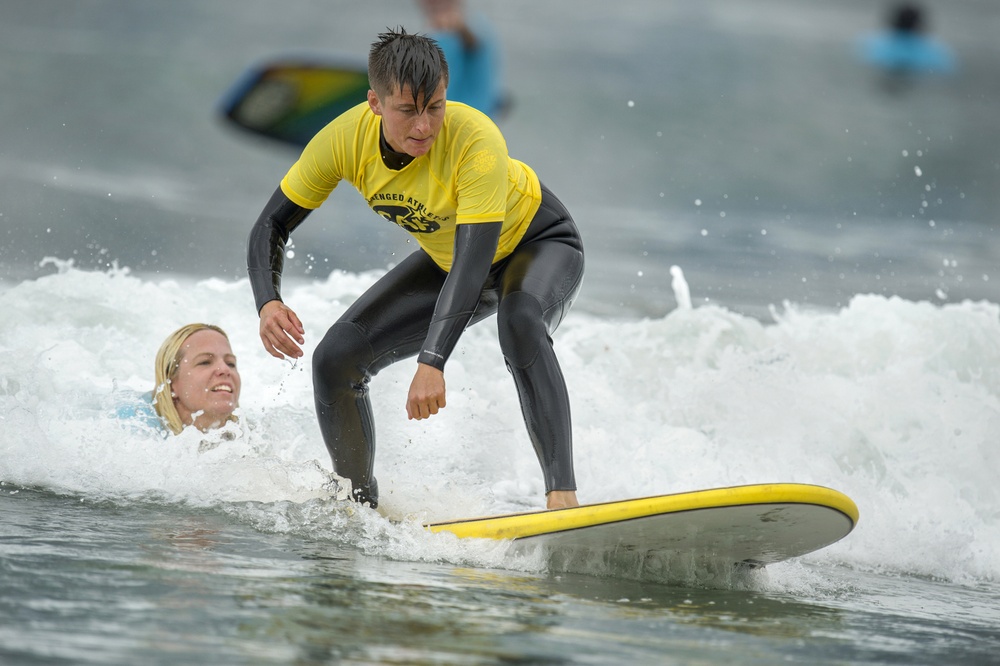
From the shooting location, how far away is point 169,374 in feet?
16.6

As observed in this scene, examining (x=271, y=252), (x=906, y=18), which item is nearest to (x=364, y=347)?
(x=271, y=252)

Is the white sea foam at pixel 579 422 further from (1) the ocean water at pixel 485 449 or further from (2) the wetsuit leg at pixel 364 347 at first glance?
(2) the wetsuit leg at pixel 364 347

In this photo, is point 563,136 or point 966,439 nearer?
point 966,439

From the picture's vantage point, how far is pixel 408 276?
4.07 m

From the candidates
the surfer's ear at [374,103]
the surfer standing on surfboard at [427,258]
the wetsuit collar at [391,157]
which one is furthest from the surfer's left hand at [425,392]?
the surfer's ear at [374,103]

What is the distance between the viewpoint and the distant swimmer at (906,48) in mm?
27984

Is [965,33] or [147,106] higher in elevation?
[965,33]

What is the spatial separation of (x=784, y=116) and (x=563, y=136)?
5.78m

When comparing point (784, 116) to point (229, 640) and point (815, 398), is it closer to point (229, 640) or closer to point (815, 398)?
point (815, 398)

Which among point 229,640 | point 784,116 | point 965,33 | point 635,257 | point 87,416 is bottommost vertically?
point 229,640

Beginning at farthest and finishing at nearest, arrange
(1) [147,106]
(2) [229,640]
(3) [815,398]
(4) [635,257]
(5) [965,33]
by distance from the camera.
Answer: (5) [965,33]
(1) [147,106]
(4) [635,257]
(3) [815,398]
(2) [229,640]

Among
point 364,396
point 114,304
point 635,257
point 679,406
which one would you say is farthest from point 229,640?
point 635,257

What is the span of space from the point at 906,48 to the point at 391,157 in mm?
28727

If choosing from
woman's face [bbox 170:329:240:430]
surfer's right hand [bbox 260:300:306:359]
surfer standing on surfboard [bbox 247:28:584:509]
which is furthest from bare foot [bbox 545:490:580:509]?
woman's face [bbox 170:329:240:430]
